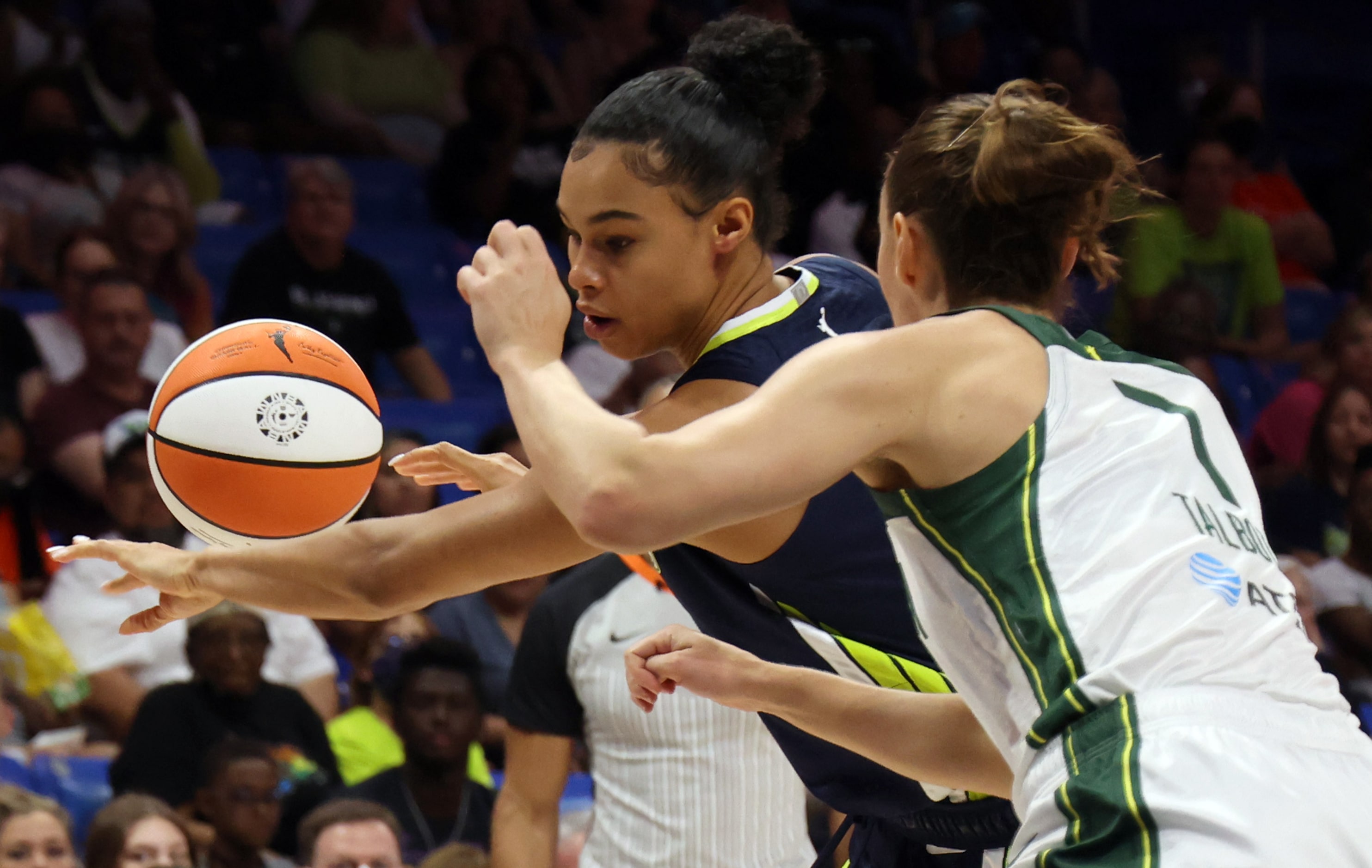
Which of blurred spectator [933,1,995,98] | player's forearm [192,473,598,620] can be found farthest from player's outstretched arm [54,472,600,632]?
blurred spectator [933,1,995,98]

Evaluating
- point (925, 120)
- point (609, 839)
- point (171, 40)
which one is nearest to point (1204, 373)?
point (609, 839)

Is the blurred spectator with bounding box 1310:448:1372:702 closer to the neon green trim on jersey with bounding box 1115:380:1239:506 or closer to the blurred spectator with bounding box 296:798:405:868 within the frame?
the blurred spectator with bounding box 296:798:405:868

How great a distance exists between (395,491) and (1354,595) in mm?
3804

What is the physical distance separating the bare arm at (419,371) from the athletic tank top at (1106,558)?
5476 millimetres

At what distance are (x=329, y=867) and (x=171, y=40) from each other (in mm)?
5206

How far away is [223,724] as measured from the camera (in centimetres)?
497

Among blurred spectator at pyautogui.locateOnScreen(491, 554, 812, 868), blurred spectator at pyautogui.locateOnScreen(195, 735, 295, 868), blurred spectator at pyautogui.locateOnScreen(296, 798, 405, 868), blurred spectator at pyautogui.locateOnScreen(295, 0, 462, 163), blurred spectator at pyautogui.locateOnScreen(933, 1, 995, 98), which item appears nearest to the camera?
blurred spectator at pyautogui.locateOnScreen(491, 554, 812, 868)

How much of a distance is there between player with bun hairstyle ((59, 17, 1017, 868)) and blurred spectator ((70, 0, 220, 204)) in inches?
210

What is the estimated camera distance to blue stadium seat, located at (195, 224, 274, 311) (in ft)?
24.7

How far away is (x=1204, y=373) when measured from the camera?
768 centimetres

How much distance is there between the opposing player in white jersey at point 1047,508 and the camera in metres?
1.76

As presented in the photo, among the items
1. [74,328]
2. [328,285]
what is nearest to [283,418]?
[74,328]

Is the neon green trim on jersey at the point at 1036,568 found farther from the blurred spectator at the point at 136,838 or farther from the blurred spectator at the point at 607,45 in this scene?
the blurred spectator at the point at 607,45

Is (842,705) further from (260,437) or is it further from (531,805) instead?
(531,805)
